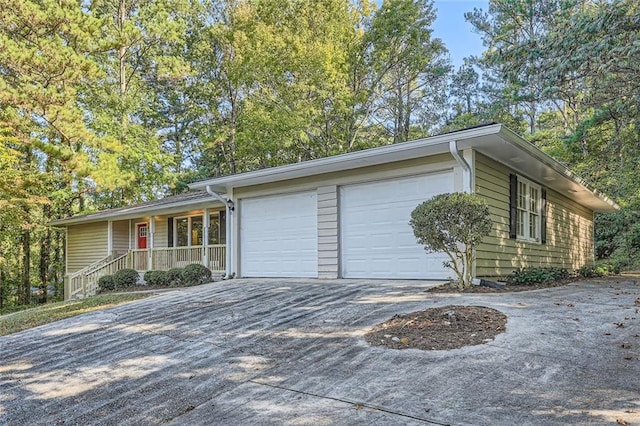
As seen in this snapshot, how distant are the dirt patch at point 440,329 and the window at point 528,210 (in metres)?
5.00

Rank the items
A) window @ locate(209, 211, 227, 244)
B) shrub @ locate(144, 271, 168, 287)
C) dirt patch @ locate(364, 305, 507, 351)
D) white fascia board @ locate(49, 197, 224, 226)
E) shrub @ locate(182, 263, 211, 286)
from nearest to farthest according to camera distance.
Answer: dirt patch @ locate(364, 305, 507, 351) < shrub @ locate(182, 263, 211, 286) < shrub @ locate(144, 271, 168, 287) < white fascia board @ locate(49, 197, 224, 226) < window @ locate(209, 211, 227, 244)

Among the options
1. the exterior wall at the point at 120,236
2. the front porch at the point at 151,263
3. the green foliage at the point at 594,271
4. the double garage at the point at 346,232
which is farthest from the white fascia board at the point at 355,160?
the exterior wall at the point at 120,236

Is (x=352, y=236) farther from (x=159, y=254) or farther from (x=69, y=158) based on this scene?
(x=69, y=158)

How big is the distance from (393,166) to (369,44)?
14.6 m

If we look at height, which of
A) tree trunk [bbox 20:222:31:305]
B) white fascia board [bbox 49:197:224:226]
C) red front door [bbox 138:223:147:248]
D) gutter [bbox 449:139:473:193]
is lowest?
tree trunk [bbox 20:222:31:305]

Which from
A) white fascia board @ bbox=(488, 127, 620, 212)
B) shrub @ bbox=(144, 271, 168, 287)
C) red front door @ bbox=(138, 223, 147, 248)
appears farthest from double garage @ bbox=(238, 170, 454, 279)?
red front door @ bbox=(138, 223, 147, 248)

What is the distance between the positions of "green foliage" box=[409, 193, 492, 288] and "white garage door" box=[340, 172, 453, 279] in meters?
1.29

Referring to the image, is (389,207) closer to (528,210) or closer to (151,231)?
(528,210)

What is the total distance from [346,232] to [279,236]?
1963mm

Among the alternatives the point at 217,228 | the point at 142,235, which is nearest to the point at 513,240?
the point at 217,228

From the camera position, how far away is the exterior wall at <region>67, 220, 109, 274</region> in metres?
18.8

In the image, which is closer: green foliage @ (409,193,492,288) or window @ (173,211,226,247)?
green foliage @ (409,193,492,288)

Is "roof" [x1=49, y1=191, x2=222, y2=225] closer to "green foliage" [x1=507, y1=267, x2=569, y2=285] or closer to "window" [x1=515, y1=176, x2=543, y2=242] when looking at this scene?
"window" [x1=515, y1=176, x2=543, y2=242]

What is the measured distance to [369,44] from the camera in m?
21.4
